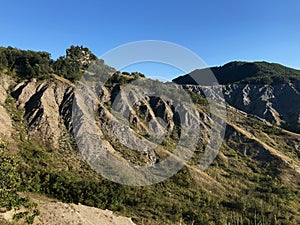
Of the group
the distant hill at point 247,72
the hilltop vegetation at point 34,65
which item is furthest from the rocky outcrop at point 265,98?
the hilltop vegetation at point 34,65

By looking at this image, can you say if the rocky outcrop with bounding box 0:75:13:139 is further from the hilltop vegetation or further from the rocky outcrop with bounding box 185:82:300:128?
the rocky outcrop with bounding box 185:82:300:128

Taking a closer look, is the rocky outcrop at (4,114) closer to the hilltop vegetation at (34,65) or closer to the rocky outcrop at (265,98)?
the hilltop vegetation at (34,65)

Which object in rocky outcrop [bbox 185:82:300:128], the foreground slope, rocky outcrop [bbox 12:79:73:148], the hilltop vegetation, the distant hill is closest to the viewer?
the foreground slope

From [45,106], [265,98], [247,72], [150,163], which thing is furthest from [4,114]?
[247,72]

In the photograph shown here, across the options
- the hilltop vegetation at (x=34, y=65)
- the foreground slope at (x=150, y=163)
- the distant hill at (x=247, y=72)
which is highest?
the distant hill at (x=247, y=72)

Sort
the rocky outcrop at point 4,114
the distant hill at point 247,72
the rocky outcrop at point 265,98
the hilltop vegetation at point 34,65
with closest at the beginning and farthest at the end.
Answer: the rocky outcrop at point 4,114 < the hilltop vegetation at point 34,65 < the rocky outcrop at point 265,98 < the distant hill at point 247,72

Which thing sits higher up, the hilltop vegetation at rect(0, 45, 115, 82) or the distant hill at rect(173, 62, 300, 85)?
the distant hill at rect(173, 62, 300, 85)

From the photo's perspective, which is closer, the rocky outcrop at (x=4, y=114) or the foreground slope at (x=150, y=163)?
the foreground slope at (x=150, y=163)

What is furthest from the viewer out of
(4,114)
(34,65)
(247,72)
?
(247,72)

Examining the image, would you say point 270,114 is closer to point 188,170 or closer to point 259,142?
point 259,142

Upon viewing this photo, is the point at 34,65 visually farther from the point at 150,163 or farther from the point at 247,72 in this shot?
the point at 247,72

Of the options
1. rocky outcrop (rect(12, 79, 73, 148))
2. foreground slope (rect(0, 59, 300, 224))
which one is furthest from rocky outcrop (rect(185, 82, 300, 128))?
rocky outcrop (rect(12, 79, 73, 148))

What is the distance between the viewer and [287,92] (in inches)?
5340

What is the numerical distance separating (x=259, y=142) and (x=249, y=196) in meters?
23.0
